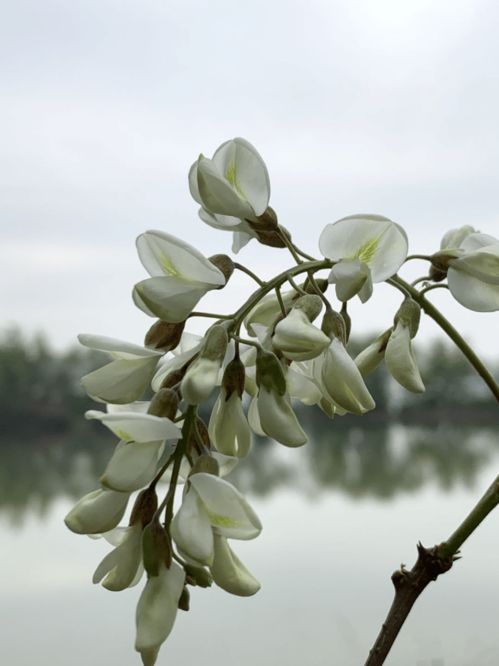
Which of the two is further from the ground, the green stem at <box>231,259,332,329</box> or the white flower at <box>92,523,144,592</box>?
the green stem at <box>231,259,332,329</box>

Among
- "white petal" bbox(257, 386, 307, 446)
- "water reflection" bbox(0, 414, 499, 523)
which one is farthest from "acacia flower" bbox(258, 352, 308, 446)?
"water reflection" bbox(0, 414, 499, 523)

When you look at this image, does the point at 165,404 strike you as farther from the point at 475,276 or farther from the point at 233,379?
the point at 475,276

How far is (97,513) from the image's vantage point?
28 cm

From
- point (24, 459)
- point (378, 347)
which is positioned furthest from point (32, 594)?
point (24, 459)

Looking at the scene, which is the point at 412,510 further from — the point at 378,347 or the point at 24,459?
the point at 378,347

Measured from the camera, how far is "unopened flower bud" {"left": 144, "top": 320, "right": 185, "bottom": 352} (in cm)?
30

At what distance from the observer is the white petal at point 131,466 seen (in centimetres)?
26

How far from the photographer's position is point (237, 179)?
31 cm

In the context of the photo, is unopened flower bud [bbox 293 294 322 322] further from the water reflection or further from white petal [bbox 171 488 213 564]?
the water reflection

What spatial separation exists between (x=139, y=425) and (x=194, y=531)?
4cm

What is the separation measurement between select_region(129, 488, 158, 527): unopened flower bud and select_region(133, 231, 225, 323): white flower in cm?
6

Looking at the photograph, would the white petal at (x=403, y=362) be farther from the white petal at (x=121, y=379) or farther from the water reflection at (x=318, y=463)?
the water reflection at (x=318, y=463)

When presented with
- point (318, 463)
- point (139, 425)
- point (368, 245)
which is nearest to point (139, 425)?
point (139, 425)

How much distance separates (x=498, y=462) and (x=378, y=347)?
14443 millimetres
